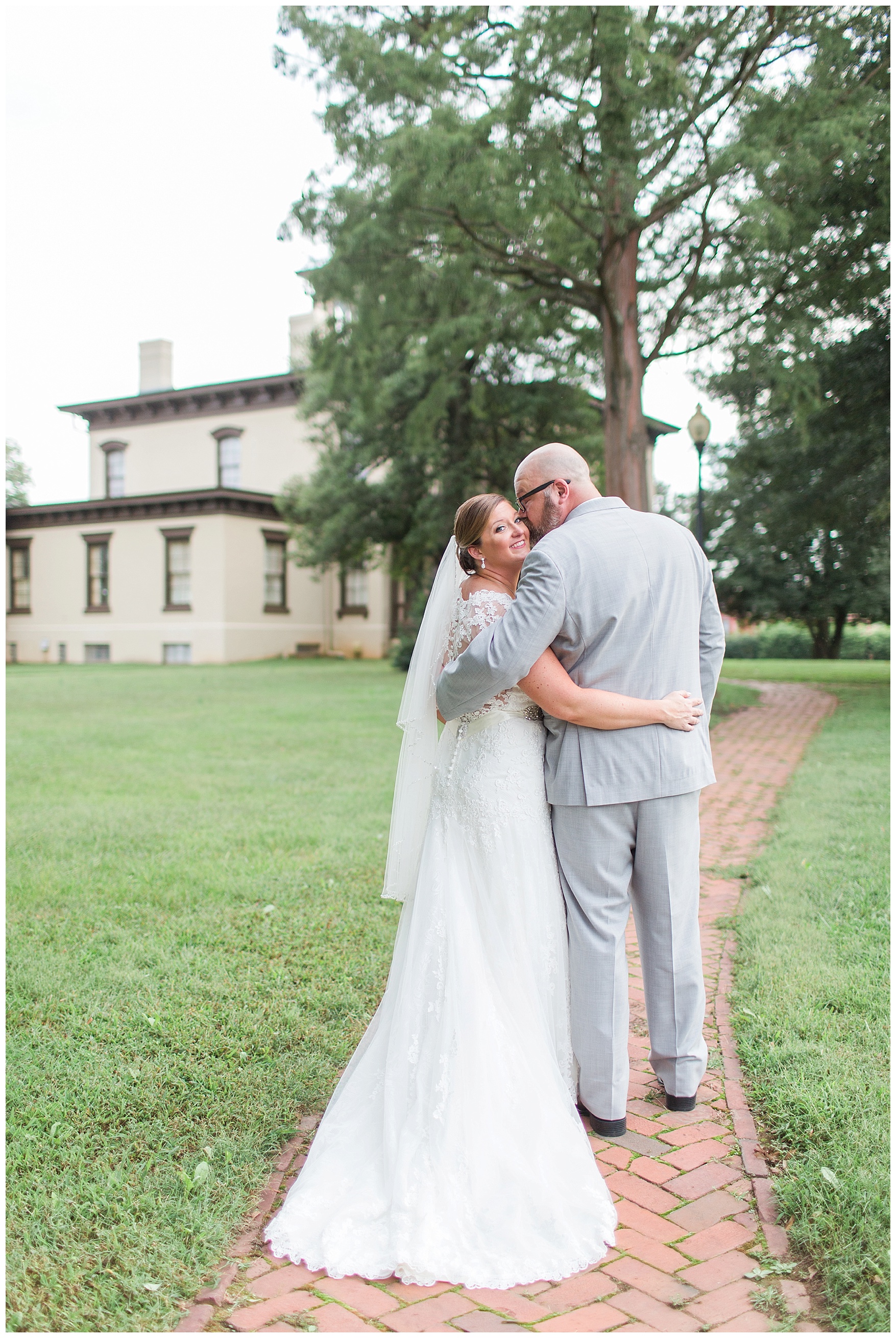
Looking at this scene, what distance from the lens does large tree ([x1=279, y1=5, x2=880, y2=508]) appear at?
428 inches

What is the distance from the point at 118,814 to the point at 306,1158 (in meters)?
5.75

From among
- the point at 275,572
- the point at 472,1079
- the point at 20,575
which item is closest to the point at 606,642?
the point at 472,1079

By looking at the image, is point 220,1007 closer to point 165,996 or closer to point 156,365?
point 165,996

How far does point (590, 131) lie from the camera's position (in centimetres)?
1112

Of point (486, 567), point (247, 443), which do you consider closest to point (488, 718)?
point (486, 567)

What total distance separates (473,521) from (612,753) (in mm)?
889

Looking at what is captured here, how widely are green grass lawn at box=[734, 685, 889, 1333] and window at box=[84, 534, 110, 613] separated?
31.1 m

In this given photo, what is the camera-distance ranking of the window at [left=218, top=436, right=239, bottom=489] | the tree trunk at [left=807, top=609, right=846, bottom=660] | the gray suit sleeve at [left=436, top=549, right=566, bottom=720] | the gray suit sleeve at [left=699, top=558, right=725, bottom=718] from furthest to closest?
the tree trunk at [left=807, top=609, right=846, bottom=660] → the window at [left=218, top=436, right=239, bottom=489] → the gray suit sleeve at [left=699, top=558, right=725, bottom=718] → the gray suit sleeve at [left=436, top=549, right=566, bottom=720]

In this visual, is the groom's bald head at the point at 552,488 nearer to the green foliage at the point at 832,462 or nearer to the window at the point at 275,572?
the green foliage at the point at 832,462

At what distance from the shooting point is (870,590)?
4050 centimetres

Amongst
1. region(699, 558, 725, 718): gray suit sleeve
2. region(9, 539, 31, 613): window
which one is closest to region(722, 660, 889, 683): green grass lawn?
region(699, 558, 725, 718): gray suit sleeve

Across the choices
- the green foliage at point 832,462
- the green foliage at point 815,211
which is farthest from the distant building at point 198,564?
the green foliage at point 815,211

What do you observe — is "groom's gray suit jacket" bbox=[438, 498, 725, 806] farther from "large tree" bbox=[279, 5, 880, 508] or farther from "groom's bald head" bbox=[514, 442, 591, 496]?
"large tree" bbox=[279, 5, 880, 508]

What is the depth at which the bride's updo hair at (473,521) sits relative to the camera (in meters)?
3.33
